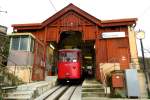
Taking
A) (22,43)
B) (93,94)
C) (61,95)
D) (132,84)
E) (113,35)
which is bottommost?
(61,95)

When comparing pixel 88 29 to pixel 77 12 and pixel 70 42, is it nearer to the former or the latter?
pixel 77 12

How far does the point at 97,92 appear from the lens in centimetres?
1297

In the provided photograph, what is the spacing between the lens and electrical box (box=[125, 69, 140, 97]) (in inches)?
492

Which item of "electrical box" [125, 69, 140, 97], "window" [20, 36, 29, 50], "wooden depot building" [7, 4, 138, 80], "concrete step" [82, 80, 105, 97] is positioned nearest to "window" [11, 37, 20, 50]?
"window" [20, 36, 29, 50]

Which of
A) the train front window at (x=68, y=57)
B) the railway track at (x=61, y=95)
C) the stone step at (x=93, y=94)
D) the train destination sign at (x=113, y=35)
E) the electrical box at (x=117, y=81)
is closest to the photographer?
the railway track at (x=61, y=95)

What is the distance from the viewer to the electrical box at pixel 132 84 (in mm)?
12492

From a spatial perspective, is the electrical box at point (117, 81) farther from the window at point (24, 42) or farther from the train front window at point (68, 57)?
the window at point (24, 42)

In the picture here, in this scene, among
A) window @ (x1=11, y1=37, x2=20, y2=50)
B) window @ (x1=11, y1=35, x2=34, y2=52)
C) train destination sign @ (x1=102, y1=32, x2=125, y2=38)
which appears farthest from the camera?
train destination sign @ (x1=102, y1=32, x2=125, y2=38)

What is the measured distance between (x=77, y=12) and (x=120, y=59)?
693 centimetres

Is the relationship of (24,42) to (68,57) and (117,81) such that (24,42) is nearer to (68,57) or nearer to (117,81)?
(68,57)

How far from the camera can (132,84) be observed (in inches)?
499

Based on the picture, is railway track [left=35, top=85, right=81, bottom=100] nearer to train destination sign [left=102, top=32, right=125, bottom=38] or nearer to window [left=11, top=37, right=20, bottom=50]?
window [left=11, top=37, right=20, bottom=50]

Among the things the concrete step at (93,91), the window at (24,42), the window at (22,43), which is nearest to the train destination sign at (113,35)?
the window at (22,43)

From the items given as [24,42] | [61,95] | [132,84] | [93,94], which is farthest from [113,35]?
[61,95]
